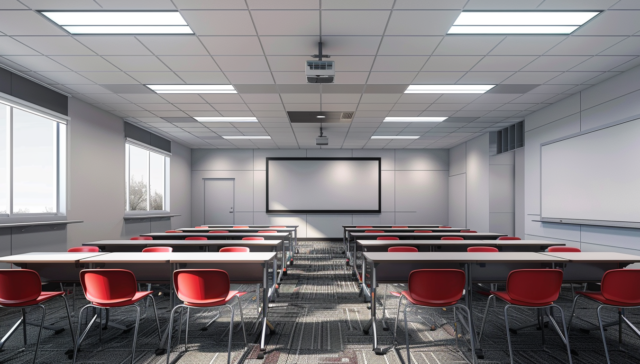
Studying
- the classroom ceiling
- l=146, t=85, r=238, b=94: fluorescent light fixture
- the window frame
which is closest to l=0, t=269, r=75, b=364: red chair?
the classroom ceiling

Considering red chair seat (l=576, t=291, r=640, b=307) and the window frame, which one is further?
the window frame

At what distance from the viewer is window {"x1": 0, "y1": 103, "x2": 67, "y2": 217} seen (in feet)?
14.8

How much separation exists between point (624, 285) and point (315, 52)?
3.67 m

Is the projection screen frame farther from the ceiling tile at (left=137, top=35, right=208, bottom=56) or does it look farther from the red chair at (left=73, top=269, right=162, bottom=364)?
the red chair at (left=73, top=269, right=162, bottom=364)

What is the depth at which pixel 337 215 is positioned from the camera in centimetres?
1109

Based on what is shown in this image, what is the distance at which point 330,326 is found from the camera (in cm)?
350

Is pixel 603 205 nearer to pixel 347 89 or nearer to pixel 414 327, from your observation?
pixel 414 327

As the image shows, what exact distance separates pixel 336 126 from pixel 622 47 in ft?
16.7

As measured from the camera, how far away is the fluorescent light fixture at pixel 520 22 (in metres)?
3.14

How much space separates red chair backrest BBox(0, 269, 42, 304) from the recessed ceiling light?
7.73 feet

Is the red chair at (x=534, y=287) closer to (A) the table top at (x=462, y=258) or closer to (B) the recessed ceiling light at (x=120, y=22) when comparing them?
(A) the table top at (x=462, y=258)

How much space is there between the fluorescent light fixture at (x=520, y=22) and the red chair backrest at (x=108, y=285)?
12.5 ft

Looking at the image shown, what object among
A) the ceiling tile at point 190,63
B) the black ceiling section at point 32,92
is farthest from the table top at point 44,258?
the black ceiling section at point 32,92

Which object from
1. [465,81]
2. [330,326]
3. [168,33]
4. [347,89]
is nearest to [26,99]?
[168,33]
